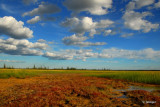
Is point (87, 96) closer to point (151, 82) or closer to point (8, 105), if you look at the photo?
point (8, 105)

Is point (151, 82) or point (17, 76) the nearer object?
point (151, 82)

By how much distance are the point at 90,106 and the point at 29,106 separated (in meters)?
2.63

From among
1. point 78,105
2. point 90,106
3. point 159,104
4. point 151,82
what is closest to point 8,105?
point 78,105

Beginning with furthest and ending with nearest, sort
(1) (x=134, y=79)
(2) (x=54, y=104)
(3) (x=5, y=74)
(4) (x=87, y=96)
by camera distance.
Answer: (3) (x=5, y=74), (1) (x=134, y=79), (4) (x=87, y=96), (2) (x=54, y=104)

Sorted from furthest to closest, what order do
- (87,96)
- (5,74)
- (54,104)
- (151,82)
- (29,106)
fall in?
(5,74) < (151,82) < (87,96) < (54,104) < (29,106)

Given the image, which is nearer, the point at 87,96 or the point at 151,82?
the point at 87,96

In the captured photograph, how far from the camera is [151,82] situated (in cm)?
1296

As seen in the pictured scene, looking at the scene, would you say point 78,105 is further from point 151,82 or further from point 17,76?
point 17,76

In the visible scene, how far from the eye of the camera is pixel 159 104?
5289mm

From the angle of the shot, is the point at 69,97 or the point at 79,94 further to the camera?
the point at 79,94

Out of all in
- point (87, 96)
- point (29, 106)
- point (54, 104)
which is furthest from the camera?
point (87, 96)

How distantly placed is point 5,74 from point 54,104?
1690cm

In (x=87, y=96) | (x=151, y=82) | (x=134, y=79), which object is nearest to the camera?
(x=87, y=96)

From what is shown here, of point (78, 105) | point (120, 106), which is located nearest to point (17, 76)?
point (78, 105)
